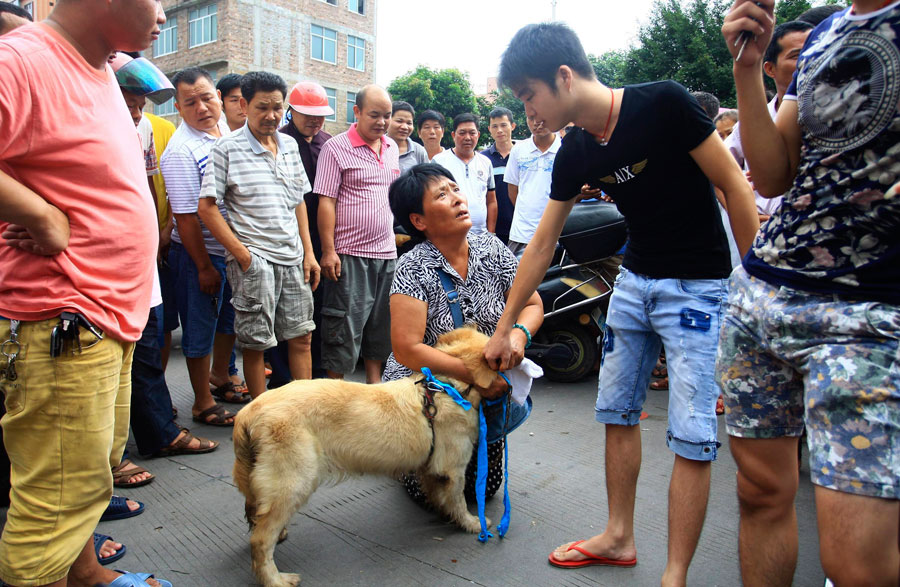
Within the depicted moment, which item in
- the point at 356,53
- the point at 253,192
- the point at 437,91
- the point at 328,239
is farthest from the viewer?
the point at 356,53

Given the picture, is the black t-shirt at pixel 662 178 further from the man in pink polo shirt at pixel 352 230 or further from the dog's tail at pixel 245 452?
the man in pink polo shirt at pixel 352 230

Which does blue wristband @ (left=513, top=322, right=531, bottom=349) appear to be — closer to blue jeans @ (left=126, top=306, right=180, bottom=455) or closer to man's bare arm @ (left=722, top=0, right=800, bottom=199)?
man's bare arm @ (left=722, top=0, right=800, bottom=199)

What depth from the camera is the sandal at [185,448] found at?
11.6 feet

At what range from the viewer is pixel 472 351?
8.61 feet

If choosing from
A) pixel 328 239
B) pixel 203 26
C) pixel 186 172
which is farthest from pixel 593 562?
pixel 203 26

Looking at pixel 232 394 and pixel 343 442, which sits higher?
pixel 343 442

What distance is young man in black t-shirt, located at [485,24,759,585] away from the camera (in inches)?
84.2

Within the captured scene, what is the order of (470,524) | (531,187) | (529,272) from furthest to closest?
(531,187), (470,524), (529,272)

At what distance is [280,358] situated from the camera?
445 centimetres

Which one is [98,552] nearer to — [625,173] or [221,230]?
[221,230]

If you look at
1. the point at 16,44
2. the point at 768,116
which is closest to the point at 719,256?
the point at 768,116

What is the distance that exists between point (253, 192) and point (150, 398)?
4.46 feet

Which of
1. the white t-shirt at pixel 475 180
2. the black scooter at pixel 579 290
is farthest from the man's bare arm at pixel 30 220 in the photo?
the white t-shirt at pixel 475 180

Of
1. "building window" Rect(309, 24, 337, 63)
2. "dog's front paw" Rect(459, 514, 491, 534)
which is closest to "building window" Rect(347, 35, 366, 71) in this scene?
"building window" Rect(309, 24, 337, 63)
